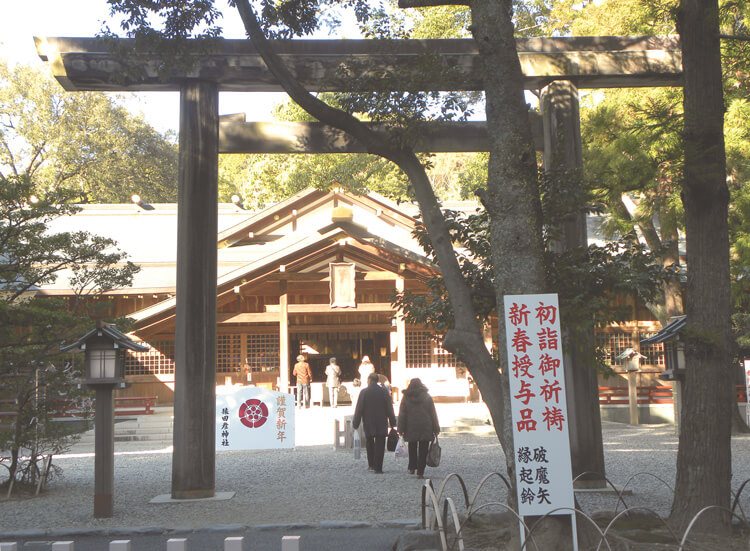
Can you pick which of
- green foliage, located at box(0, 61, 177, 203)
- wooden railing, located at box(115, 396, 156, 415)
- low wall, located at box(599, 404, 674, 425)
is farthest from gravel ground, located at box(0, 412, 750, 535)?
green foliage, located at box(0, 61, 177, 203)

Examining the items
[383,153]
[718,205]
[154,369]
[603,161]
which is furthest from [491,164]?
[154,369]

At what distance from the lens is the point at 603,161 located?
12.1 m

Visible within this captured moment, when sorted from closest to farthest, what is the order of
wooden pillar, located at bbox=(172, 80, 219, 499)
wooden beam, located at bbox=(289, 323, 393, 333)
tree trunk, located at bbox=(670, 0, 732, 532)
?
tree trunk, located at bbox=(670, 0, 732, 532) → wooden pillar, located at bbox=(172, 80, 219, 499) → wooden beam, located at bbox=(289, 323, 393, 333)

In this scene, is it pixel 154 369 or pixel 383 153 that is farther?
pixel 154 369

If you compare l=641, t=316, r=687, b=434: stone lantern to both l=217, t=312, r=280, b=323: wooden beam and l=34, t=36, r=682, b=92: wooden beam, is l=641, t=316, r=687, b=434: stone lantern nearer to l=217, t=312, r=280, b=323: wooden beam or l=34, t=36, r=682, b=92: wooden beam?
l=34, t=36, r=682, b=92: wooden beam

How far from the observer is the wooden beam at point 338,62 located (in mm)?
8000

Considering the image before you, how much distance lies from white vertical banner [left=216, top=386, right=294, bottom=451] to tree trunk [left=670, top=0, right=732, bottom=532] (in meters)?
7.46

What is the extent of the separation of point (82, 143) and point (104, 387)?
25.0 metres

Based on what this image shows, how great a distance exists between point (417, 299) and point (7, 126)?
91.1 ft

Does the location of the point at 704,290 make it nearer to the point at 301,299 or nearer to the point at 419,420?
the point at 419,420

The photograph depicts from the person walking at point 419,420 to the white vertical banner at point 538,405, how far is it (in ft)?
15.5

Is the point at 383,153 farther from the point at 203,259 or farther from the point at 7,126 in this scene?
the point at 7,126

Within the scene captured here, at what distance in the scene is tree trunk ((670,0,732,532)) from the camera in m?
5.54

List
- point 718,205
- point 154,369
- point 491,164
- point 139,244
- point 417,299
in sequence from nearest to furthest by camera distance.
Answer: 1. point 491,164
2. point 718,205
3. point 417,299
4. point 154,369
5. point 139,244
